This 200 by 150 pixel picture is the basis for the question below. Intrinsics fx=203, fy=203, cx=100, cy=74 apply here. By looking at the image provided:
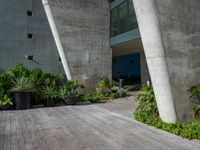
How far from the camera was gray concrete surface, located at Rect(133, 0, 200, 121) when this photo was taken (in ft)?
21.1

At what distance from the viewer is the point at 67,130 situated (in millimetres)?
6402

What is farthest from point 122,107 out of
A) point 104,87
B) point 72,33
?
point 72,33

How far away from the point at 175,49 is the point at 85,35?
322 inches

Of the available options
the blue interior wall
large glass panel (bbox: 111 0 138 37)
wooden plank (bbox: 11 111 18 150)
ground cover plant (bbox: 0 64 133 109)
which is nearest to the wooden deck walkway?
wooden plank (bbox: 11 111 18 150)

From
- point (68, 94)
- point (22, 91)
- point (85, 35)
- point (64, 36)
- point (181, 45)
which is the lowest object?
point (68, 94)

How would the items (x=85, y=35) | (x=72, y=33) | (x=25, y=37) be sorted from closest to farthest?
(x=72, y=33), (x=85, y=35), (x=25, y=37)

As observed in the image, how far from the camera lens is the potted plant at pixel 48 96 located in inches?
430

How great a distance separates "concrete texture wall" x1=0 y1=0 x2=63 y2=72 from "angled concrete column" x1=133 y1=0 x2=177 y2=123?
33.0 ft

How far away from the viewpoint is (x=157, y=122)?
6.65 meters

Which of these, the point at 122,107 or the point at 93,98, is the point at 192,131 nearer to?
the point at 122,107

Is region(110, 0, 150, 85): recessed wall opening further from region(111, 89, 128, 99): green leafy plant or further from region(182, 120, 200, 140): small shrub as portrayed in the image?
region(182, 120, 200, 140): small shrub

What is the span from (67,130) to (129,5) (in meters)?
9.99

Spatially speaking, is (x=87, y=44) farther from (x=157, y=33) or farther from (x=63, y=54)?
(x=157, y=33)

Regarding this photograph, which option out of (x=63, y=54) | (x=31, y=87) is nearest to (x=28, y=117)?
(x=31, y=87)
